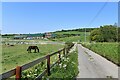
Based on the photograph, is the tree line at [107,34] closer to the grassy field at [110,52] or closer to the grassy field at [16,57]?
the grassy field at [16,57]

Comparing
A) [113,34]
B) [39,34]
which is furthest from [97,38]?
[39,34]

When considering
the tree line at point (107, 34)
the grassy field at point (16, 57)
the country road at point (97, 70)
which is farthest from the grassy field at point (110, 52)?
the tree line at point (107, 34)

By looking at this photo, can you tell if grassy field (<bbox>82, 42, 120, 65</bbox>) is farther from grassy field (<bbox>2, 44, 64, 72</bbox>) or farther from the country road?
grassy field (<bbox>2, 44, 64, 72</bbox>)

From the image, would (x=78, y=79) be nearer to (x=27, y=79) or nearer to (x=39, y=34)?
(x=27, y=79)

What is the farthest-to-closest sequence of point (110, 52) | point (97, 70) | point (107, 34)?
1. point (107, 34)
2. point (110, 52)
3. point (97, 70)

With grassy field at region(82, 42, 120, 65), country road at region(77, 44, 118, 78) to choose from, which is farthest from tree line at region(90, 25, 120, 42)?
country road at region(77, 44, 118, 78)

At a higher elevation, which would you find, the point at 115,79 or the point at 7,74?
the point at 7,74

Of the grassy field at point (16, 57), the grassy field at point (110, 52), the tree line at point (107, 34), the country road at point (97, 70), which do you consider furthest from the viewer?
the tree line at point (107, 34)

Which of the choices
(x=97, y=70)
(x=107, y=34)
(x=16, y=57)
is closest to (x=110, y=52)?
(x=16, y=57)

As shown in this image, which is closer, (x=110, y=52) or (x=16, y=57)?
(x=110, y=52)

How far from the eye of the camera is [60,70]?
12852mm

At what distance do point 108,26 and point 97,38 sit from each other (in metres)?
7.61

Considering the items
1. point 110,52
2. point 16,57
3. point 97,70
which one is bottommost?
point 16,57

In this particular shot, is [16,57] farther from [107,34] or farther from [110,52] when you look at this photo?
[107,34]
